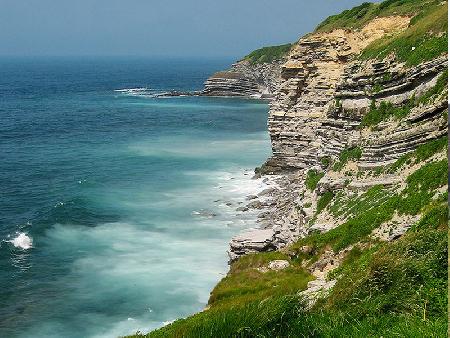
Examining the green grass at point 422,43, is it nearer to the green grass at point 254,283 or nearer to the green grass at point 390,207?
the green grass at point 390,207

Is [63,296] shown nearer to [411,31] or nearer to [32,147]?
[411,31]

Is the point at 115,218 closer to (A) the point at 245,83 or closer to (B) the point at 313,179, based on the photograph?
(B) the point at 313,179

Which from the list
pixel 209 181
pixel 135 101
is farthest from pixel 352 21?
pixel 135 101

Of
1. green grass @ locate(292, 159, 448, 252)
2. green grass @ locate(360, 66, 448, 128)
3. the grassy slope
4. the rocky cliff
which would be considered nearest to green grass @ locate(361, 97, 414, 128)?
green grass @ locate(360, 66, 448, 128)

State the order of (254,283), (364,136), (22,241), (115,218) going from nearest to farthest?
(254,283)
(364,136)
(22,241)
(115,218)

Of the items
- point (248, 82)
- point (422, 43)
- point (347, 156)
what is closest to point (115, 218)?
point (347, 156)

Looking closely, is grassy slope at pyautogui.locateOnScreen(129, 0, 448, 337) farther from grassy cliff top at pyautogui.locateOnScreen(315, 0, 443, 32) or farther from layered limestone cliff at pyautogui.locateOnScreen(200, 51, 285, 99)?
layered limestone cliff at pyautogui.locateOnScreen(200, 51, 285, 99)
